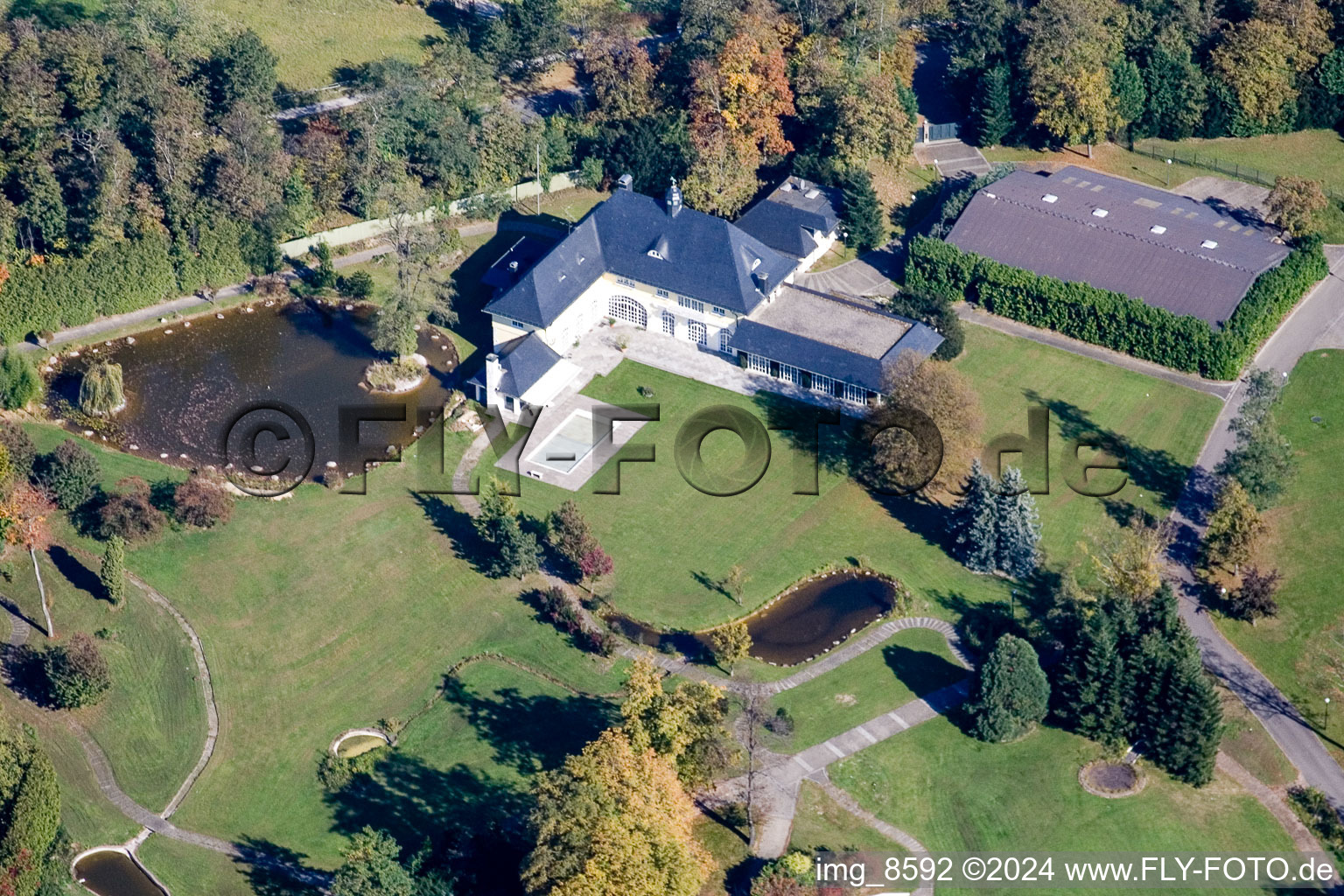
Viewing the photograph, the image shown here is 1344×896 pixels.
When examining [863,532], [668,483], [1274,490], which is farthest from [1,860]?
[1274,490]

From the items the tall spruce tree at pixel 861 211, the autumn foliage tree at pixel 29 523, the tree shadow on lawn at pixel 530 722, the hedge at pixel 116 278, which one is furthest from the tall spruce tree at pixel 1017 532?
the hedge at pixel 116 278

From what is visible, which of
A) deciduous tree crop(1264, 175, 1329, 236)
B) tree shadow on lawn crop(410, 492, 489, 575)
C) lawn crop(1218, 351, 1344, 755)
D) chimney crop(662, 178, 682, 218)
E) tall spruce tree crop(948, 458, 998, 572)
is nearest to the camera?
lawn crop(1218, 351, 1344, 755)

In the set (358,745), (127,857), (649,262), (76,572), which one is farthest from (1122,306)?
(127,857)

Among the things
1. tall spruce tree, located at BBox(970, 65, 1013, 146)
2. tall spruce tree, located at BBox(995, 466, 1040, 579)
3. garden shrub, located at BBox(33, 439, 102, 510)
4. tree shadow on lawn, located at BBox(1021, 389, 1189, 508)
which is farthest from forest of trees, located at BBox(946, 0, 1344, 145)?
garden shrub, located at BBox(33, 439, 102, 510)

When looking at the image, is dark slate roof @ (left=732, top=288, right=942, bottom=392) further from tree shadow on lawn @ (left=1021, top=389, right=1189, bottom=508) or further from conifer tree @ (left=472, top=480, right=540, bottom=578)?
conifer tree @ (left=472, top=480, right=540, bottom=578)

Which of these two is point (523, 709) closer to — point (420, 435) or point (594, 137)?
point (420, 435)

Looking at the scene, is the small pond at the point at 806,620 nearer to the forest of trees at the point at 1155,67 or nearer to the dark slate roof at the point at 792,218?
the dark slate roof at the point at 792,218
